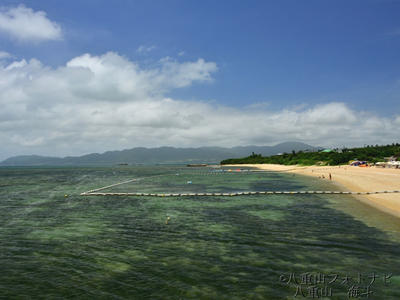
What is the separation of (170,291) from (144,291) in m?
1.01

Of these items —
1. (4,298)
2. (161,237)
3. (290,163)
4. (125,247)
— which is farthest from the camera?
(290,163)

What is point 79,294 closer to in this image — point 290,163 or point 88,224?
point 88,224

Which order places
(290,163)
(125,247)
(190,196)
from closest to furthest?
(125,247)
(190,196)
(290,163)

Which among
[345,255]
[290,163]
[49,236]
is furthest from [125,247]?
[290,163]

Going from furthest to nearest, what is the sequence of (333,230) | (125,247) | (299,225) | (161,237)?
1. (299,225)
2. (333,230)
3. (161,237)
4. (125,247)

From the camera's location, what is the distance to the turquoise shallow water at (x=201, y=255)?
10.3m

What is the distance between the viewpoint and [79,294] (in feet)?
32.9

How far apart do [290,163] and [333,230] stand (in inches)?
5638

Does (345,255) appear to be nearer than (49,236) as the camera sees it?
Yes

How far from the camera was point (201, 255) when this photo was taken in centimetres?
1385

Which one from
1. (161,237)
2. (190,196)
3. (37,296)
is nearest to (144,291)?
(37,296)

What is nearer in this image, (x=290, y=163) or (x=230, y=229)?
(x=230, y=229)

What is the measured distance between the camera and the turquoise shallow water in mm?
10312

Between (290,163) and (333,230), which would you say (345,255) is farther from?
(290,163)
